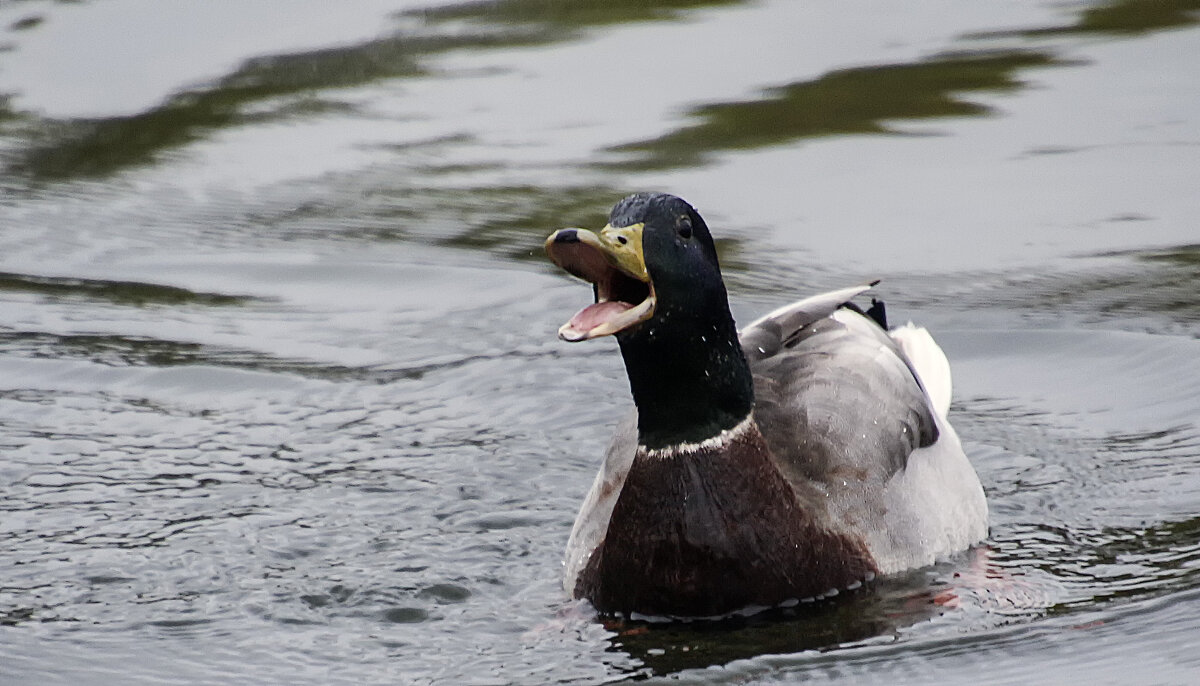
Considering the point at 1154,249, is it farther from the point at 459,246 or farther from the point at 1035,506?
the point at 459,246

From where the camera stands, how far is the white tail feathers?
23.2ft

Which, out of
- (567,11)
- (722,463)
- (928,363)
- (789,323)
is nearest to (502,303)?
(928,363)

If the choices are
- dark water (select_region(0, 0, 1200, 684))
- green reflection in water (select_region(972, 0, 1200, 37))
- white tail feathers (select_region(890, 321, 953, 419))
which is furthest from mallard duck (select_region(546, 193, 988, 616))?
green reflection in water (select_region(972, 0, 1200, 37))

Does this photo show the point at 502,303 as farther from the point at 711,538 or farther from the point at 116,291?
the point at 711,538

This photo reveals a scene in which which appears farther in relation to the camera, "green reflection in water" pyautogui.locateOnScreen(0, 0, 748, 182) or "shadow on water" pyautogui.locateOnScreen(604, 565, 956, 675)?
"green reflection in water" pyautogui.locateOnScreen(0, 0, 748, 182)

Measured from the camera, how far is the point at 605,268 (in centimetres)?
519

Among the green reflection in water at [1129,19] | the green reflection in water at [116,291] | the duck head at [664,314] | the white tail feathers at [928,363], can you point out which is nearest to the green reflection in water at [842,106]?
the green reflection in water at [1129,19]

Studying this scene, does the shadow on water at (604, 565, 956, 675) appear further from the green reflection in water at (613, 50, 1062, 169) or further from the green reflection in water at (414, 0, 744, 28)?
the green reflection in water at (414, 0, 744, 28)

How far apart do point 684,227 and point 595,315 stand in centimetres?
36

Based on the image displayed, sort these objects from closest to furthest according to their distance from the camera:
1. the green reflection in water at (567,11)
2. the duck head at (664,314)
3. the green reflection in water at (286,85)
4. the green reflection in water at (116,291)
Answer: the duck head at (664,314) < the green reflection in water at (116,291) < the green reflection in water at (286,85) < the green reflection in water at (567,11)

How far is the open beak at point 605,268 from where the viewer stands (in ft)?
16.2

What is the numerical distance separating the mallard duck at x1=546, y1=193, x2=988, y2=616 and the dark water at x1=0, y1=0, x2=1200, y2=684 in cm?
14

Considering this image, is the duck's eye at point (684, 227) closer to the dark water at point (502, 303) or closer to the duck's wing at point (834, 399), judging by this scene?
the duck's wing at point (834, 399)

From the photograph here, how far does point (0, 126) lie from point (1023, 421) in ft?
23.0
